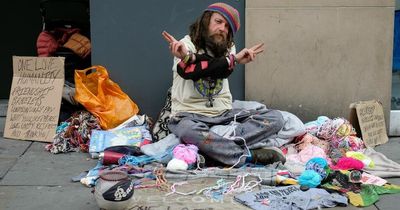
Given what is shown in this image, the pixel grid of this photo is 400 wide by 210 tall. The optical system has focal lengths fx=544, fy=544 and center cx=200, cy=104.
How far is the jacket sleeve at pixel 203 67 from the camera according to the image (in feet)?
13.9

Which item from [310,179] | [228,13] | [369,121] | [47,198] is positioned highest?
[228,13]

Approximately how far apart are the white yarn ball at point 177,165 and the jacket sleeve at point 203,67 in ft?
2.18

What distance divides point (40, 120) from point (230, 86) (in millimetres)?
1813

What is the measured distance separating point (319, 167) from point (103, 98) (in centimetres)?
212

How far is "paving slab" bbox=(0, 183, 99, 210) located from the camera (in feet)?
11.4

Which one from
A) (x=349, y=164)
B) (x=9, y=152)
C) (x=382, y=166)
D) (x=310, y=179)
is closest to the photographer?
(x=310, y=179)

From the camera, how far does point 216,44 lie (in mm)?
4395

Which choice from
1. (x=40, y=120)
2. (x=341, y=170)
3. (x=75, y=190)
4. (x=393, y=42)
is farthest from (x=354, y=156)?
(x=40, y=120)

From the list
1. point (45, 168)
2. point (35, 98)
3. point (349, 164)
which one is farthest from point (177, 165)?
point (35, 98)

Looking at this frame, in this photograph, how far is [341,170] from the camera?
3969 millimetres

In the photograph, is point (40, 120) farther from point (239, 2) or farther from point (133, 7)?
point (239, 2)

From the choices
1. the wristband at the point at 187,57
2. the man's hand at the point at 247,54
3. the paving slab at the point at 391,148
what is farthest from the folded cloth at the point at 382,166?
the wristband at the point at 187,57

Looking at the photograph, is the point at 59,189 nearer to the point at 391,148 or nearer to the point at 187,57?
the point at 187,57

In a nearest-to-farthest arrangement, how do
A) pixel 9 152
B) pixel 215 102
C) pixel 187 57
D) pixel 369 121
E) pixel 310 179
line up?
pixel 310 179, pixel 187 57, pixel 215 102, pixel 9 152, pixel 369 121
